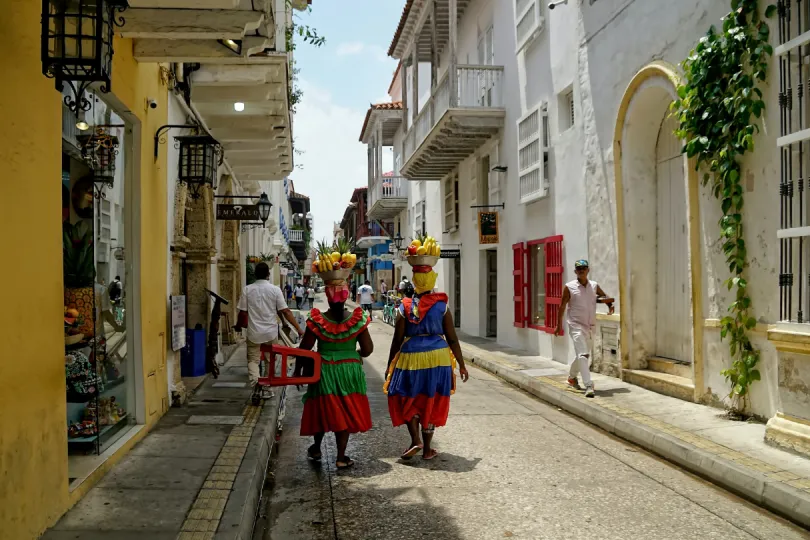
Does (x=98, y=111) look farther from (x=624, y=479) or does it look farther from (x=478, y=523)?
(x=624, y=479)

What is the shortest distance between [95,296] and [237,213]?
682 centimetres

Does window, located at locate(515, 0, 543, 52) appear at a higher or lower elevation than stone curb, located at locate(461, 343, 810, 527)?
higher

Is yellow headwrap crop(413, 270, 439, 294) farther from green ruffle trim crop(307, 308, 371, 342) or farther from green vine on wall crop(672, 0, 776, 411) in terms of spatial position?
green vine on wall crop(672, 0, 776, 411)

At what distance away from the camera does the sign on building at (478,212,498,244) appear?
603 inches

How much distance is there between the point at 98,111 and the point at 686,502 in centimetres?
550

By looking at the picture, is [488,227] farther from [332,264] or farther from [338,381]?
[338,381]

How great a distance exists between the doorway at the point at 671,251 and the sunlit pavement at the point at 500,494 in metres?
2.53

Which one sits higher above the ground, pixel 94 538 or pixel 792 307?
pixel 792 307

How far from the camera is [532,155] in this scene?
13.0 meters

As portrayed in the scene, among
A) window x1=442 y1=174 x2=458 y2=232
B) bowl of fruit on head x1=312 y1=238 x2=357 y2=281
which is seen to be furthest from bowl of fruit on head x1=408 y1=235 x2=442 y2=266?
window x1=442 y1=174 x2=458 y2=232

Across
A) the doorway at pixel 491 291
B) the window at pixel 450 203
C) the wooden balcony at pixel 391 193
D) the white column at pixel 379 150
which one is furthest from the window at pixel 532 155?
the white column at pixel 379 150

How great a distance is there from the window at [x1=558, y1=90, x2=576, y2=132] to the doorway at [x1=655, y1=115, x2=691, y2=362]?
2825mm

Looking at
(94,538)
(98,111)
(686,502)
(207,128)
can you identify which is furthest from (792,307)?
(207,128)

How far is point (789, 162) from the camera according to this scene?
233 inches
